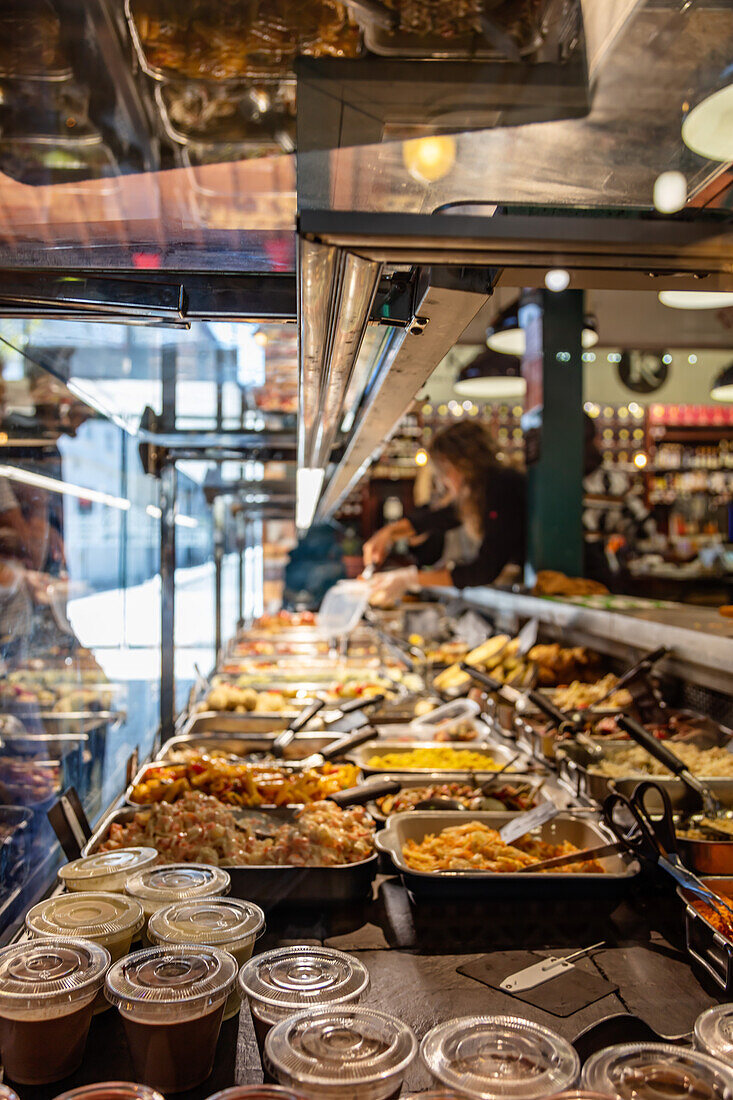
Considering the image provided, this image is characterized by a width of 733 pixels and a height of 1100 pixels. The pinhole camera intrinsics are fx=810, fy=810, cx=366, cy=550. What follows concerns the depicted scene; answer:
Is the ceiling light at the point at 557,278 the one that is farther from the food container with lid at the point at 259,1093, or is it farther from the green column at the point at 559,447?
the green column at the point at 559,447

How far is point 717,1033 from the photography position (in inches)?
40.0

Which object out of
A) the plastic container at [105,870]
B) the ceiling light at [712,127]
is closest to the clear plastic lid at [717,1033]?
the plastic container at [105,870]

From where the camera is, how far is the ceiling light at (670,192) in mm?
954

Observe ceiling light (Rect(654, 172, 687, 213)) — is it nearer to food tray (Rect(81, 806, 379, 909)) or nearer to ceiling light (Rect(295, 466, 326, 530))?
food tray (Rect(81, 806, 379, 909))

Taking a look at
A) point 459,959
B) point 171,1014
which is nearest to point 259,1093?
point 171,1014

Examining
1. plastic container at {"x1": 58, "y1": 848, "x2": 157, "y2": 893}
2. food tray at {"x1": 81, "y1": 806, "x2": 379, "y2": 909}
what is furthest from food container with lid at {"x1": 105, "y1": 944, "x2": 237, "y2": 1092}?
food tray at {"x1": 81, "y1": 806, "x2": 379, "y2": 909}

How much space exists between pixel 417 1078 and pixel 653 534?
1030 centimetres

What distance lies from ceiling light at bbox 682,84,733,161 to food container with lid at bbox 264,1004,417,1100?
3.91ft

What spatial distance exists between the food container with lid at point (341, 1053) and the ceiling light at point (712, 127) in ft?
3.91

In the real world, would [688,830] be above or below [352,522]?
below

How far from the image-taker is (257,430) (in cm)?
298

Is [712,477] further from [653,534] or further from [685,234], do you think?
[685,234]

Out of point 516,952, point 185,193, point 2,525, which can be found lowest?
point 516,952

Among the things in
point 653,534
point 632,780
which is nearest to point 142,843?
point 632,780
